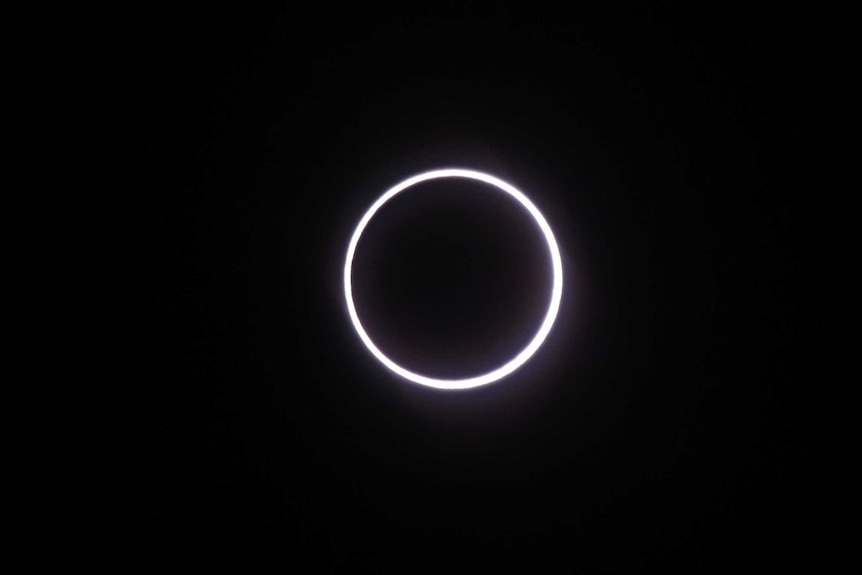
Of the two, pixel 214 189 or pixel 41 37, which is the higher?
pixel 41 37

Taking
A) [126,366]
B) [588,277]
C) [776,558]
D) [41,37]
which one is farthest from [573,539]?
[41,37]

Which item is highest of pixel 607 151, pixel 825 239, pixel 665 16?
pixel 665 16

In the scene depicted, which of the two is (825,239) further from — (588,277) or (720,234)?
(588,277)

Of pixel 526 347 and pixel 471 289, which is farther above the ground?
pixel 471 289

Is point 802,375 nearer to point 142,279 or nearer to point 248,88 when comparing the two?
point 248,88

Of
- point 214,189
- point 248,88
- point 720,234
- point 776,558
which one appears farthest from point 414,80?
point 776,558

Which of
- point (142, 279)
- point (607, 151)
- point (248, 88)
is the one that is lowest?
point (142, 279)
